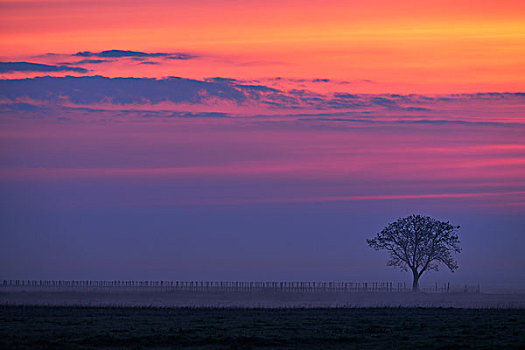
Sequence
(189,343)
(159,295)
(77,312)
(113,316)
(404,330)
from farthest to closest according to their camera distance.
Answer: (159,295) < (77,312) < (113,316) < (404,330) < (189,343)

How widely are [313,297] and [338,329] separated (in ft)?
258

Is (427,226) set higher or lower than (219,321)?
higher

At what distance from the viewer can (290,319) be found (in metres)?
57.9

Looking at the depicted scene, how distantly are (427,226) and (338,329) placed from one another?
80655 millimetres

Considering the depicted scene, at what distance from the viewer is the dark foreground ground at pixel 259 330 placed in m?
43.8

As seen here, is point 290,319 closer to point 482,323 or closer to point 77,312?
point 482,323

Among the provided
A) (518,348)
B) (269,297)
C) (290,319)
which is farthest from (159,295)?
(518,348)

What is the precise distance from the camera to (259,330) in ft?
163

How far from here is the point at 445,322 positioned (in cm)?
5494

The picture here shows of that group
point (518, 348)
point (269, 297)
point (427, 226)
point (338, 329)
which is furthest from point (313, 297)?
point (518, 348)

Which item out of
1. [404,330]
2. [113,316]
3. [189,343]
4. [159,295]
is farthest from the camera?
[159,295]

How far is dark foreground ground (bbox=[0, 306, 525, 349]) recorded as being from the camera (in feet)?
144

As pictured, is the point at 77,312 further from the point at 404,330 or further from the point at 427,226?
the point at 427,226

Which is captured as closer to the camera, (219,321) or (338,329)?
(338,329)
